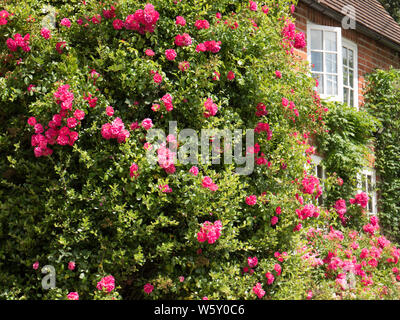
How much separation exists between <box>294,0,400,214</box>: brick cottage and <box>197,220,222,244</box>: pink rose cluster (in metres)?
4.29

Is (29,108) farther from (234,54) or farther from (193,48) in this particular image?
(234,54)

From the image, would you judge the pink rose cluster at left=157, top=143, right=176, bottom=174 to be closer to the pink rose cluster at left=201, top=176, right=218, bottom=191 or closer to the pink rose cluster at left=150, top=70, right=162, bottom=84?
the pink rose cluster at left=201, top=176, right=218, bottom=191

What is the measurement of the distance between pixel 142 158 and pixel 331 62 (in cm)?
616

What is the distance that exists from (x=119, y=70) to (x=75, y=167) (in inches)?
40.8

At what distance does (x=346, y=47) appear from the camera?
376 inches

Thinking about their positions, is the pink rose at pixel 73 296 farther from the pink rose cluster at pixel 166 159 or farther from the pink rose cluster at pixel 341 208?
the pink rose cluster at pixel 341 208

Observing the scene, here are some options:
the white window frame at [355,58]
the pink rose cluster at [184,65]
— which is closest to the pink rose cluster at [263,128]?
the pink rose cluster at [184,65]

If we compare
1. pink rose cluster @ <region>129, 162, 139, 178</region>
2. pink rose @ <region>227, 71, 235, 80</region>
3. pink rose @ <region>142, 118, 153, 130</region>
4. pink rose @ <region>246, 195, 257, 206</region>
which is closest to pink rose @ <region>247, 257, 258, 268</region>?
pink rose @ <region>246, 195, 257, 206</region>

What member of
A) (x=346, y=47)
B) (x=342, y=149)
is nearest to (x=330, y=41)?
(x=346, y=47)

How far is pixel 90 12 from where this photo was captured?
4.55 metres

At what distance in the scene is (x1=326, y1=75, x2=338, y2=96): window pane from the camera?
349 inches

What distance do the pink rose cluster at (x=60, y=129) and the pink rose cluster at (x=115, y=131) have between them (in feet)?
0.75

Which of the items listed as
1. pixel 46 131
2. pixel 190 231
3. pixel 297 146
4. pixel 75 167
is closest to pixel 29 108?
pixel 46 131

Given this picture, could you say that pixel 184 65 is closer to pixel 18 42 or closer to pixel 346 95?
pixel 18 42
